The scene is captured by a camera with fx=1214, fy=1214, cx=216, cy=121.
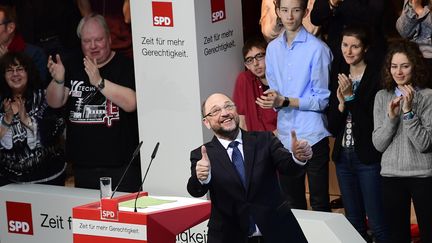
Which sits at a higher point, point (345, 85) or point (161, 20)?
point (161, 20)

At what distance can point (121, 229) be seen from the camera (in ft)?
25.8

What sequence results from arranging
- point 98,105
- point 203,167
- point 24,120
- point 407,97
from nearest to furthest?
1. point 203,167
2. point 407,97
3. point 98,105
4. point 24,120

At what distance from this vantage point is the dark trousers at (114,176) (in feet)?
32.7

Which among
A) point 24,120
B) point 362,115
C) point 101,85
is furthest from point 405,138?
point 24,120

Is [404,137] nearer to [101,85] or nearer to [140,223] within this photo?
[140,223]

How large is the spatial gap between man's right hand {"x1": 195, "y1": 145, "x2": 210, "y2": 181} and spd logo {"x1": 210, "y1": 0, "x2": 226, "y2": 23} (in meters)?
2.38

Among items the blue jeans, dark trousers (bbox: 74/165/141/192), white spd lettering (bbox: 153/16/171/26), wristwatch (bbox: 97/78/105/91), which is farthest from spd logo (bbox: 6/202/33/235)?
the blue jeans

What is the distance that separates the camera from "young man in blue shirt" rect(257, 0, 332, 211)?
919 cm

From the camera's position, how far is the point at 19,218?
33.9ft

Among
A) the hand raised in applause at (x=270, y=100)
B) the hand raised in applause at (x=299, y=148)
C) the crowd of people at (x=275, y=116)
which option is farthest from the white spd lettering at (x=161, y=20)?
the hand raised in applause at (x=299, y=148)

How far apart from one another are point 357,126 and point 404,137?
411 millimetres

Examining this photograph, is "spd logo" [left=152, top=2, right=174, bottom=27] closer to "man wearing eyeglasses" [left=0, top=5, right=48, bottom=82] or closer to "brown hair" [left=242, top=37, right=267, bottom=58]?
"brown hair" [left=242, top=37, right=267, bottom=58]

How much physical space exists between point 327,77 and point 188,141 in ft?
4.03

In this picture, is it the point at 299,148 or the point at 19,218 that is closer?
the point at 299,148
